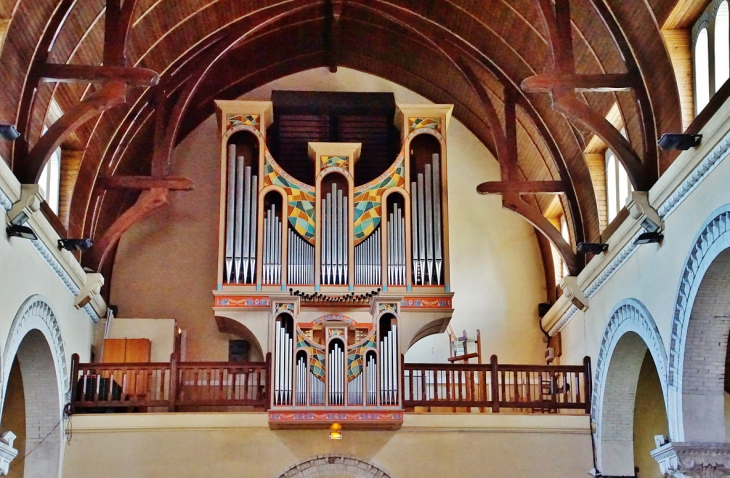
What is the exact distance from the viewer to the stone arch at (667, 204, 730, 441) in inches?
573

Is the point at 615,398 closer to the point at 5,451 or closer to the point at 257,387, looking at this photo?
the point at 257,387

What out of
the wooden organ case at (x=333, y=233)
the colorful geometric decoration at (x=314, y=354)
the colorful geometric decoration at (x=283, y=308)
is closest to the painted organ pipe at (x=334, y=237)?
the wooden organ case at (x=333, y=233)

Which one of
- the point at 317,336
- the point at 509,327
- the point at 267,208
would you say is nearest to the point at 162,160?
the point at 267,208

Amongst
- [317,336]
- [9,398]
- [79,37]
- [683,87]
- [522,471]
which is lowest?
[522,471]

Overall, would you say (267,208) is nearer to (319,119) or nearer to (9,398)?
(319,119)

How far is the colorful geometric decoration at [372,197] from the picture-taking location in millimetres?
21203

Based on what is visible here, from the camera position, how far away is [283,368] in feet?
61.8

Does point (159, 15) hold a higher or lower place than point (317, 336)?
higher

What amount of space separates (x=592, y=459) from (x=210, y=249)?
833cm

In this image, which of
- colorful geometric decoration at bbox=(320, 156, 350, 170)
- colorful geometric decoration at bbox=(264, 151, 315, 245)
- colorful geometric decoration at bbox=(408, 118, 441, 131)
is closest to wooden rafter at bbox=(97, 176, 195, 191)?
colorful geometric decoration at bbox=(264, 151, 315, 245)

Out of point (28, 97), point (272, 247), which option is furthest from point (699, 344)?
point (28, 97)

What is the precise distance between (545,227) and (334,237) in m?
3.62

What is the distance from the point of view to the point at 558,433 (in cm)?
1916

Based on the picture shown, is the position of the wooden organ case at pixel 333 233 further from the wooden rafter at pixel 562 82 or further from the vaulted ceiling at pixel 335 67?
the wooden rafter at pixel 562 82
